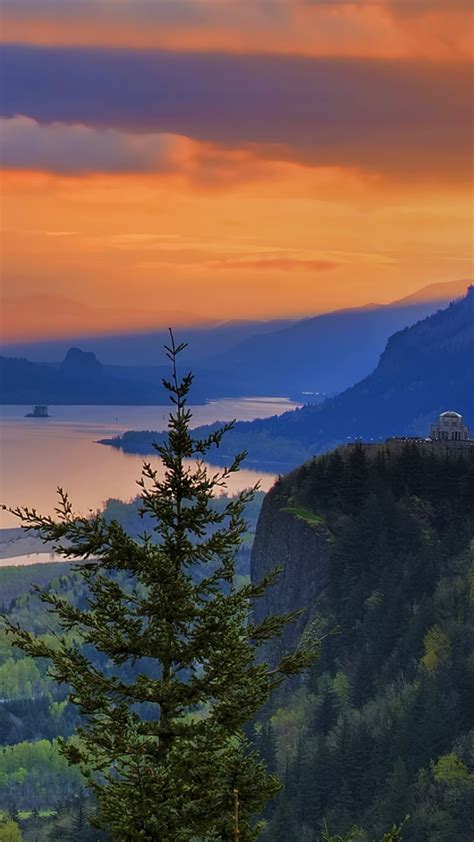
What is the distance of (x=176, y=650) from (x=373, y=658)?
78.9 meters

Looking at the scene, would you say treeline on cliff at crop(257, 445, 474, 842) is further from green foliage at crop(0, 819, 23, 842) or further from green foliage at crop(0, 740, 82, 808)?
green foliage at crop(0, 740, 82, 808)

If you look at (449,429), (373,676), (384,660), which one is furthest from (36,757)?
(449,429)

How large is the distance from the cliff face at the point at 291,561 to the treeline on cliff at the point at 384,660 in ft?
1.53

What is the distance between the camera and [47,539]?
83.0 feet

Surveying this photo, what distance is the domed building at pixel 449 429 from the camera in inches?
Answer: 5049

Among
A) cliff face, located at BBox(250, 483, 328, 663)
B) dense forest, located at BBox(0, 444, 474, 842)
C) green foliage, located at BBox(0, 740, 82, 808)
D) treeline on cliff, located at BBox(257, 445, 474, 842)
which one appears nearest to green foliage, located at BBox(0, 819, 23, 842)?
dense forest, located at BBox(0, 444, 474, 842)

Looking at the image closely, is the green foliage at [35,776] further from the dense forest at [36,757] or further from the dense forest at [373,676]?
the dense forest at [373,676]

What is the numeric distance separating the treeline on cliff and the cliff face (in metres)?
0.47

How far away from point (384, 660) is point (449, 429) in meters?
33.7

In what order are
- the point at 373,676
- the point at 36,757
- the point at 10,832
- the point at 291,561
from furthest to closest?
1. the point at 36,757
2. the point at 291,561
3. the point at 373,676
4. the point at 10,832

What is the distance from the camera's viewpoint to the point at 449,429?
425 ft

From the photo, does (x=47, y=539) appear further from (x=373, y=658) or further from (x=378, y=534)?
(x=378, y=534)

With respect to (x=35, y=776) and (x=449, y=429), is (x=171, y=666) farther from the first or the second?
(x=35, y=776)

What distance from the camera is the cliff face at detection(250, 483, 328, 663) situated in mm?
112812
